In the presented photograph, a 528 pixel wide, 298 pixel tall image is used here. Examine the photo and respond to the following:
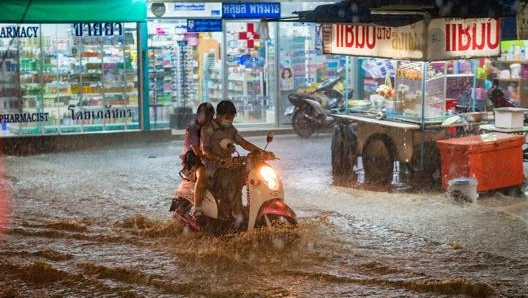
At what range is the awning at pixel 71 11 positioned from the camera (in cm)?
1622

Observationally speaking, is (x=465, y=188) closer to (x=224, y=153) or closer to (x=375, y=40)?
(x=375, y=40)

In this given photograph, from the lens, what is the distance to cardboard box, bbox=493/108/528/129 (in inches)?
494

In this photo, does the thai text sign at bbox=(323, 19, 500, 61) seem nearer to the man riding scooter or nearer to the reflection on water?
the reflection on water

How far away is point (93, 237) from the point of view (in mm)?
9539

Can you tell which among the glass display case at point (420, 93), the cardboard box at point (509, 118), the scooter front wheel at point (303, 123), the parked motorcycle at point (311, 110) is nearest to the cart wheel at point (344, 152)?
the glass display case at point (420, 93)

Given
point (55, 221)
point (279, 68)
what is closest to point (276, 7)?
point (279, 68)

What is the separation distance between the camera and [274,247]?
873cm

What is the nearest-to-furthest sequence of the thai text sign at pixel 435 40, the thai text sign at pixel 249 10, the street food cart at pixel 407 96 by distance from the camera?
the thai text sign at pixel 435 40 < the street food cart at pixel 407 96 < the thai text sign at pixel 249 10

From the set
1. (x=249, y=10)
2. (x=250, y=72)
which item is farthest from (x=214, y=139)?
(x=250, y=72)

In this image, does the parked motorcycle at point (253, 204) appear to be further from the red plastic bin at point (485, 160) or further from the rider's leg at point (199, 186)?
the red plastic bin at point (485, 160)

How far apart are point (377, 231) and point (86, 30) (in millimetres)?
9527

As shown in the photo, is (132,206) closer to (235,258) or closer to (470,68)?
(235,258)

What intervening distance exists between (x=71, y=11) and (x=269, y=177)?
9194 millimetres

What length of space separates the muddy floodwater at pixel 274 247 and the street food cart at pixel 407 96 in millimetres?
643
